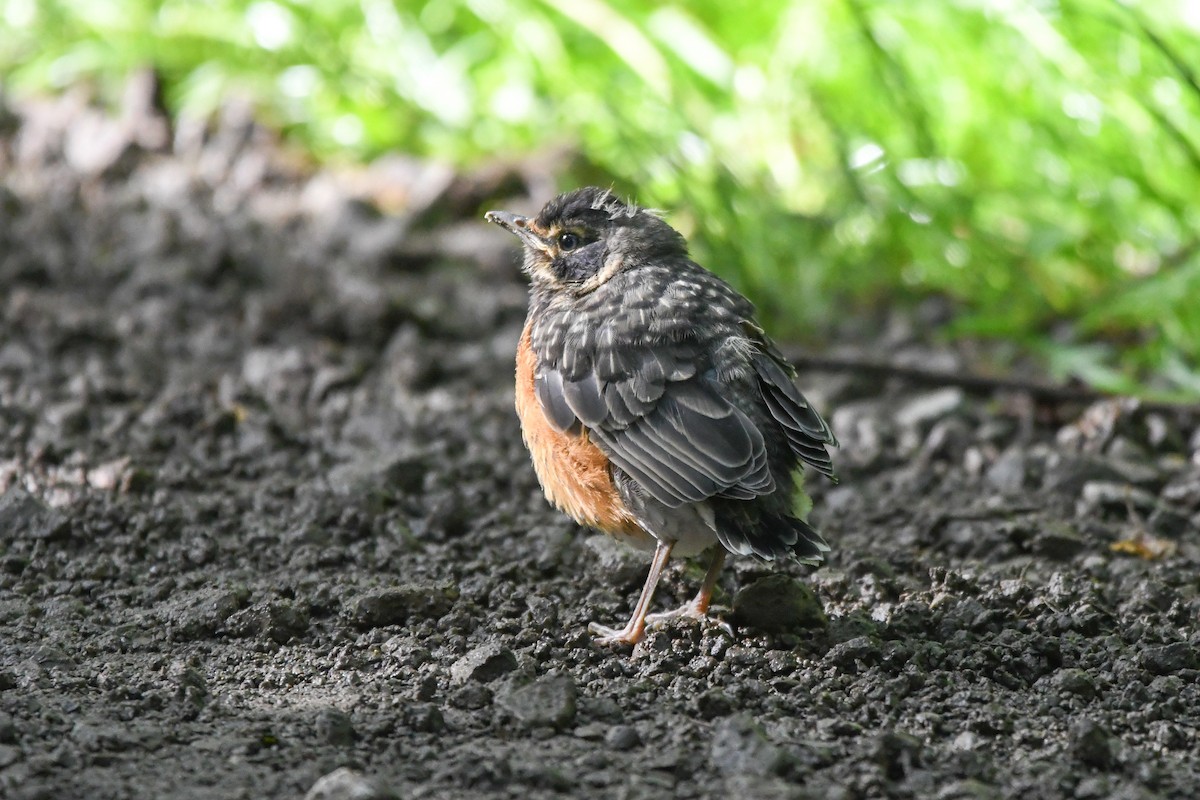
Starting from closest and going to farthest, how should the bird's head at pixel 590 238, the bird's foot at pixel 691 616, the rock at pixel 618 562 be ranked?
the bird's foot at pixel 691 616 → the rock at pixel 618 562 → the bird's head at pixel 590 238

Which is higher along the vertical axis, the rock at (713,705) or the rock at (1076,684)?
the rock at (713,705)

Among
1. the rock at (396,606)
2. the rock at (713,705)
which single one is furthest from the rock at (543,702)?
the rock at (396,606)

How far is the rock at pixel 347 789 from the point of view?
2.90 metres

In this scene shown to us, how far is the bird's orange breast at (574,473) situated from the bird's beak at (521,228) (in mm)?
611

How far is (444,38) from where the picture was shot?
30.3ft

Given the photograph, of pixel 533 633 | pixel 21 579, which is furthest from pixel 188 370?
pixel 533 633

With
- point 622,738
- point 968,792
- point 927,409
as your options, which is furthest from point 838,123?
point 968,792

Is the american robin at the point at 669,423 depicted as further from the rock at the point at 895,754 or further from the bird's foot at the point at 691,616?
the rock at the point at 895,754

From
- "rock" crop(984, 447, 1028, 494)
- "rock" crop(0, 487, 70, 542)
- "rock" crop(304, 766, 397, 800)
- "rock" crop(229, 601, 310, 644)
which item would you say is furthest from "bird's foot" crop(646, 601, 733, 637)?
"rock" crop(0, 487, 70, 542)

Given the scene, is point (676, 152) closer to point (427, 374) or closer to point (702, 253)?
point (702, 253)

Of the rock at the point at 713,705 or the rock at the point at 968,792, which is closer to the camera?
the rock at the point at 968,792

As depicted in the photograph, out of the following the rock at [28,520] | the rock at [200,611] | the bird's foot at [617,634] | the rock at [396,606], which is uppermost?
the rock at [28,520]

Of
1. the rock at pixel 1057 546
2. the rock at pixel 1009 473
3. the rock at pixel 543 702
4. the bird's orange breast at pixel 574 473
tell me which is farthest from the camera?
the rock at pixel 1009 473

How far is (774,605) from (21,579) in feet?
7.58
